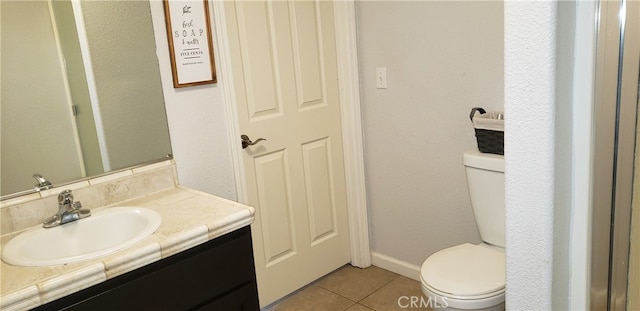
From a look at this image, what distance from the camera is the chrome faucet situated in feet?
5.18

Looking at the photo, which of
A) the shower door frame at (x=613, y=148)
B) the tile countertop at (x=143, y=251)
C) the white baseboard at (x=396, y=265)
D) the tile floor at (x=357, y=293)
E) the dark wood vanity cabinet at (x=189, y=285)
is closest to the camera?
the shower door frame at (x=613, y=148)

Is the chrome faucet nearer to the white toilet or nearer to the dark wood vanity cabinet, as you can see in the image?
the dark wood vanity cabinet

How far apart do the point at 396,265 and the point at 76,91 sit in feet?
5.99

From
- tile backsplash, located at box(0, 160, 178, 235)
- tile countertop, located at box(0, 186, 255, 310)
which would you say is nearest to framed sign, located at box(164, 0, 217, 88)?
tile backsplash, located at box(0, 160, 178, 235)

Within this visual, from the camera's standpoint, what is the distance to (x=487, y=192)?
2.02 m

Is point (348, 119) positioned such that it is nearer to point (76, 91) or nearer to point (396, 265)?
point (396, 265)

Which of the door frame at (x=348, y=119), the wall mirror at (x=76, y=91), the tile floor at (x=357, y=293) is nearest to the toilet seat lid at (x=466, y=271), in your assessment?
the tile floor at (x=357, y=293)

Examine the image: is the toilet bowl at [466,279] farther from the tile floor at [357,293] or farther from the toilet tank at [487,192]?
the tile floor at [357,293]

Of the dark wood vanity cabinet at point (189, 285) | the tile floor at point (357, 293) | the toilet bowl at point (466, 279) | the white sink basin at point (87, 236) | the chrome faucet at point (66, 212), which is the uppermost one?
the chrome faucet at point (66, 212)

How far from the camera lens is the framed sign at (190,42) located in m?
1.92

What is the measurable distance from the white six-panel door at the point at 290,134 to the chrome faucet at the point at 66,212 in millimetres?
819

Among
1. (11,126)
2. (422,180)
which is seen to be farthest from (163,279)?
(422,180)

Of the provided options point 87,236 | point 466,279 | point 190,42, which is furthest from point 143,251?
point 466,279

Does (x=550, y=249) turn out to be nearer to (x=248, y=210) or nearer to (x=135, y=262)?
(x=248, y=210)
